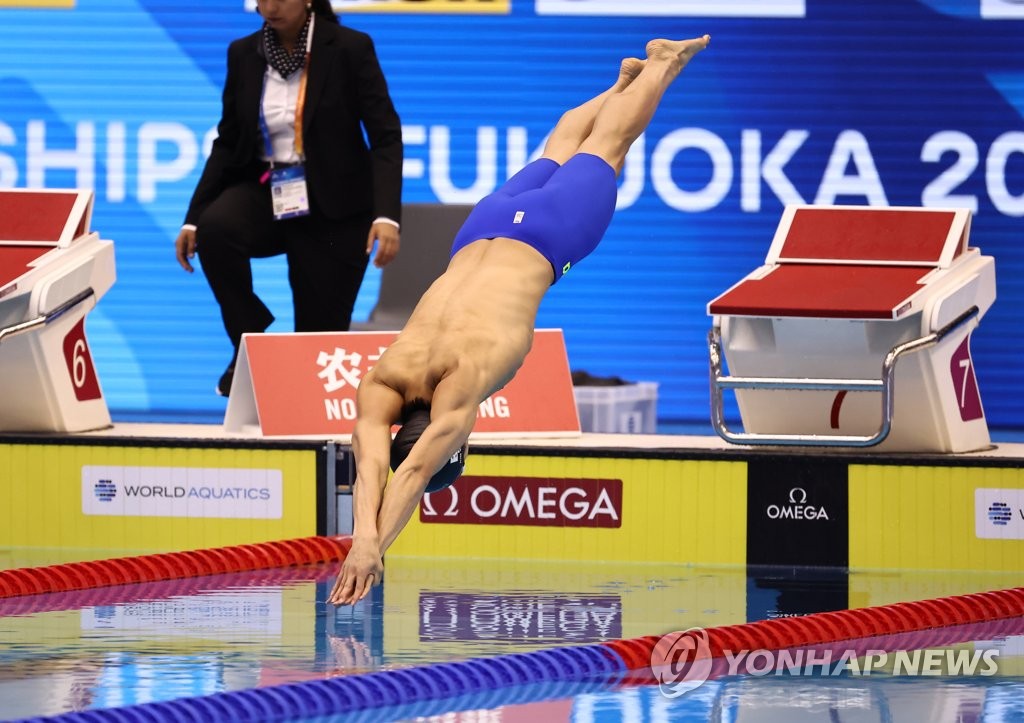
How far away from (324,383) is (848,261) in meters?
2.01

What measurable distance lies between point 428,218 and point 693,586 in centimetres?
352

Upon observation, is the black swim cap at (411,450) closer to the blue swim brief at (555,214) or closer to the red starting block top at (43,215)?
the blue swim brief at (555,214)

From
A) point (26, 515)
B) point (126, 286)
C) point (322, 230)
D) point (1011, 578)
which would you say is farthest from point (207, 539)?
point (126, 286)

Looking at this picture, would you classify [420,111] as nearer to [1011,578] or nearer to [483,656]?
[1011,578]

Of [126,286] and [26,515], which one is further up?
[126,286]

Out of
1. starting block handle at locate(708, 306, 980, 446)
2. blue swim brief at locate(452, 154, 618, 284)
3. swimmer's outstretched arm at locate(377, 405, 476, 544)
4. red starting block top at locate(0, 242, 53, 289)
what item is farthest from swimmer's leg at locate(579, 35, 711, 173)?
red starting block top at locate(0, 242, 53, 289)

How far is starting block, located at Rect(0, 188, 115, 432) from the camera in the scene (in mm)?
6738

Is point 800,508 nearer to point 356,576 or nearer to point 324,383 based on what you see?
point 324,383

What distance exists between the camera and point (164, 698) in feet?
13.5

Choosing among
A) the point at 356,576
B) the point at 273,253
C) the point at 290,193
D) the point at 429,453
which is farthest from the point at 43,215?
the point at 356,576

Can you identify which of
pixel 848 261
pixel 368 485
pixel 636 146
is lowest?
pixel 368 485

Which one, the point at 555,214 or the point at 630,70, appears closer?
the point at 555,214

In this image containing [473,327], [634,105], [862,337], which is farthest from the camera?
[862,337]

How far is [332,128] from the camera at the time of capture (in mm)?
6891
